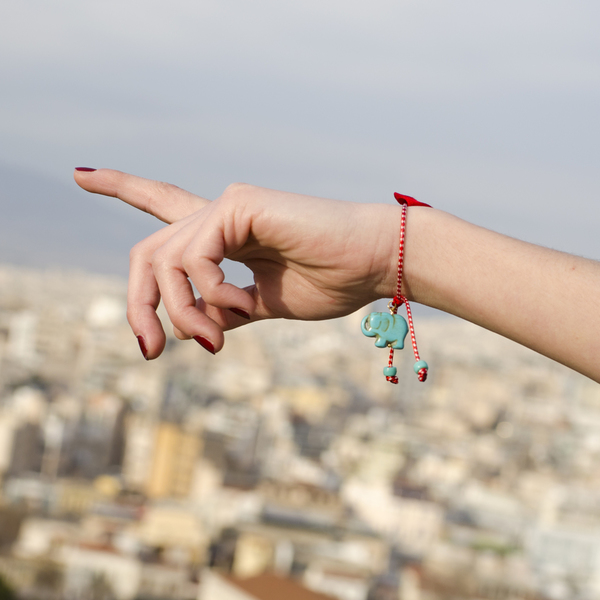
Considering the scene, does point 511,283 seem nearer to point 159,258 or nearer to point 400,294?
point 400,294

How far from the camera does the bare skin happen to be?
605 millimetres

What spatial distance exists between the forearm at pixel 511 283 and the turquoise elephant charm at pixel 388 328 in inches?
1.4

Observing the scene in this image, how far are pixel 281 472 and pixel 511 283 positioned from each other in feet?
57.9

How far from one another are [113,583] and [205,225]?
12.1m

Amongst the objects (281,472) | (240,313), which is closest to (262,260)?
(240,313)

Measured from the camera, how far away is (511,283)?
2.03 feet

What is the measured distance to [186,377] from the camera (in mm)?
22172

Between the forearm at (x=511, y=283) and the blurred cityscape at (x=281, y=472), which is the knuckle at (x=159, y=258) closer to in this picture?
the forearm at (x=511, y=283)

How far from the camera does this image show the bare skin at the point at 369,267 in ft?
1.98

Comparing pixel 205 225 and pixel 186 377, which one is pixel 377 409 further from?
pixel 205 225

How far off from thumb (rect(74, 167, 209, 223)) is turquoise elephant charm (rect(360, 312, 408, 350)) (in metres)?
0.18

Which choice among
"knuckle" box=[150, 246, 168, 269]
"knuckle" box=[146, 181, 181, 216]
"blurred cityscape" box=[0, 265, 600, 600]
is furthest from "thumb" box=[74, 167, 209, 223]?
"blurred cityscape" box=[0, 265, 600, 600]

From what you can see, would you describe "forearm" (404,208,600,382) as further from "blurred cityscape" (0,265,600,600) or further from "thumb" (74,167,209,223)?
"blurred cityscape" (0,265,600,600)

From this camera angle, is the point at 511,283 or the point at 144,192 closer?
the point at 511,283
